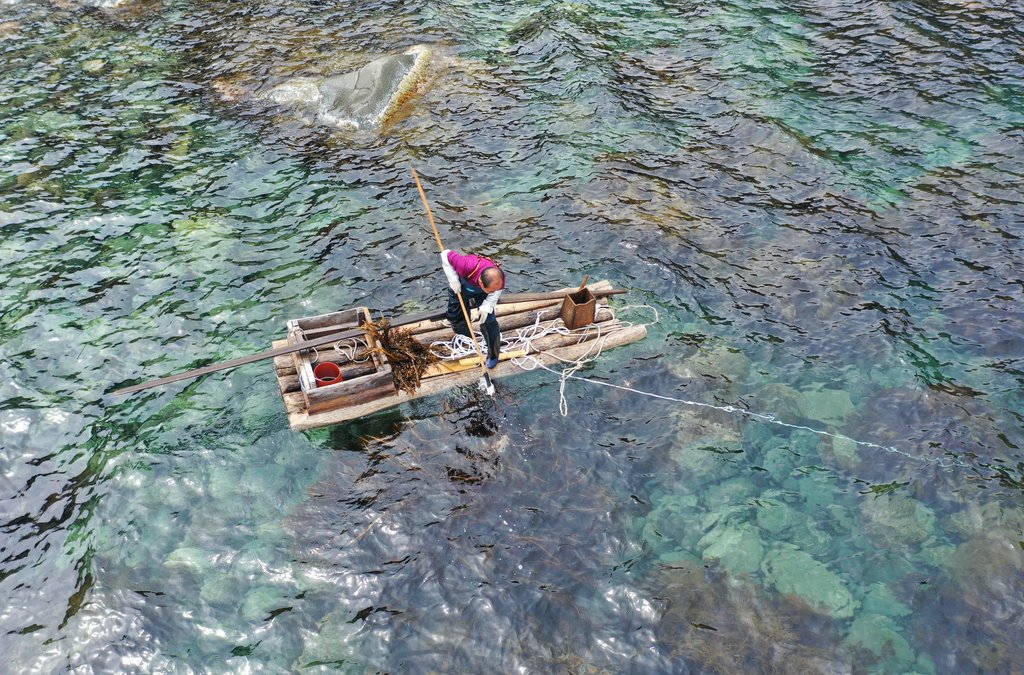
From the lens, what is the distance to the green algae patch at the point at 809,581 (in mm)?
9000

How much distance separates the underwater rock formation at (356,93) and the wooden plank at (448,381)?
9.00m

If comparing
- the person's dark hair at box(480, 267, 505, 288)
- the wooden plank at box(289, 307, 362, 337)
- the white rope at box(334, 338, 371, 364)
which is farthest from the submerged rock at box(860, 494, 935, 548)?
the wooden plank at box(289, 307, 362, 337)

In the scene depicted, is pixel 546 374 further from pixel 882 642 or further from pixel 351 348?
pixel 882 642

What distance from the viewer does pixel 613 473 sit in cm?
1048

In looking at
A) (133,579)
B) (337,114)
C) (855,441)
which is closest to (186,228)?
(337,114)

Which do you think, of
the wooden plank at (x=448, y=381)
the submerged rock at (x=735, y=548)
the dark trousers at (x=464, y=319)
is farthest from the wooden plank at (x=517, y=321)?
the submerged rock at (x=735, y=548)

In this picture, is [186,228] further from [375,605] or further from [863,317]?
[863,317]

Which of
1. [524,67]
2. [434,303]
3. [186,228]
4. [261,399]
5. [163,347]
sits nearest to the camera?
[261,399]

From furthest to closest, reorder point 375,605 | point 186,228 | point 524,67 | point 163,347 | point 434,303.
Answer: point 524,67 → point 186,228 → point 434,303 → point 163,347 → point 375,605

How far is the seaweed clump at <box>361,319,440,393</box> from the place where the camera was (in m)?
10.9

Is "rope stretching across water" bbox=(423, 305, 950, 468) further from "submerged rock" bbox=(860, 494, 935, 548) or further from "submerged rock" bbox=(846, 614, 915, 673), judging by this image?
"submerged rock" bbox=(846, 614, 915, 673)

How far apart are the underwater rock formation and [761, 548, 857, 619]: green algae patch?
13.5 meters

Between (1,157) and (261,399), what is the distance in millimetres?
10560

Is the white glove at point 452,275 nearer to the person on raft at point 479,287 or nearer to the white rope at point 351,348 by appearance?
the person on raft at point 479,287
